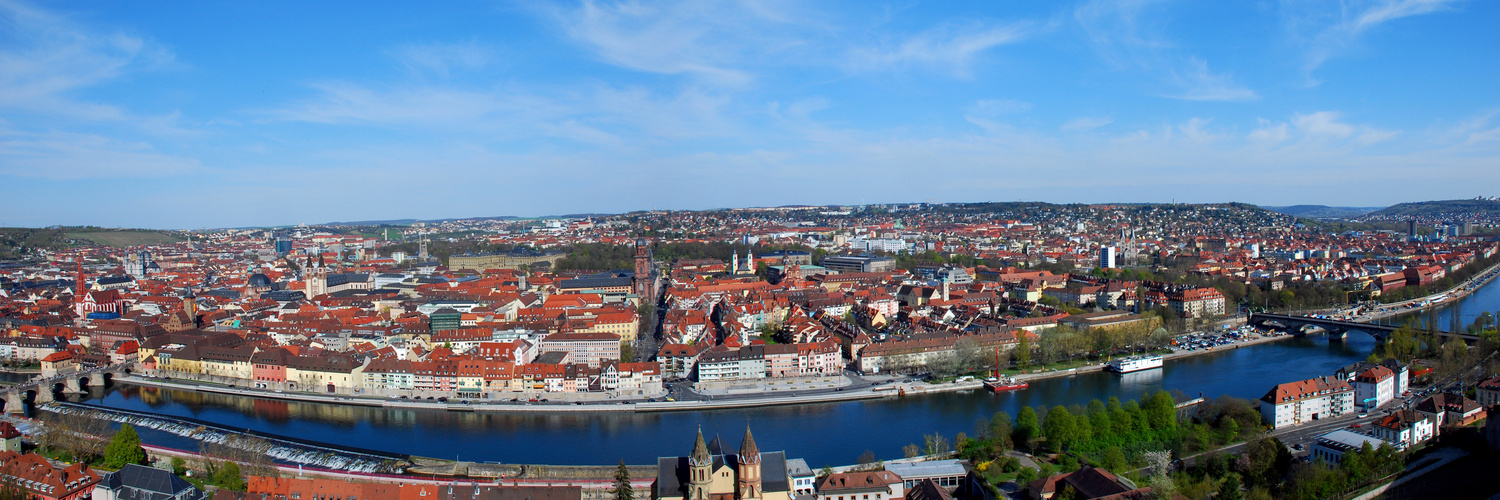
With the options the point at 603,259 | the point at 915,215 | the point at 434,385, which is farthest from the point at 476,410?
the point at 915,215

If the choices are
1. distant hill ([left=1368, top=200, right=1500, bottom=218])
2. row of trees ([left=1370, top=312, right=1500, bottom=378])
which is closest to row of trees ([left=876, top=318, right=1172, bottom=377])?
row of trees ([left=1370, top=312, right=1500, bottom=378])

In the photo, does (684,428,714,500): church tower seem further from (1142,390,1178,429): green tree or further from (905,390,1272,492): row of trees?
(1142,390,1178,429): green tree

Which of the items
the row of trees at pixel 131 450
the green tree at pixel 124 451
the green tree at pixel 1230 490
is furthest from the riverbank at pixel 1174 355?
the green tree at pixel 124 451

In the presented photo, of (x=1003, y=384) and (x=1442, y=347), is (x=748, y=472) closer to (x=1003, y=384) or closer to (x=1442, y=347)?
(x=1003, y=384)

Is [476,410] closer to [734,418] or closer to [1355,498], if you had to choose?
[734,418]

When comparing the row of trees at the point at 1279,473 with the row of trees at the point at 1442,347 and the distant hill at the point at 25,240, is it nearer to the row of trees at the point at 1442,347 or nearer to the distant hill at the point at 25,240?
the row of trees at the point at 1442,347

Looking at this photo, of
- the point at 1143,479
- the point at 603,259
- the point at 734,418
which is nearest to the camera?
the point at 1143,479

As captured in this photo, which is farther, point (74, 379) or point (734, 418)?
point (74, 379)
